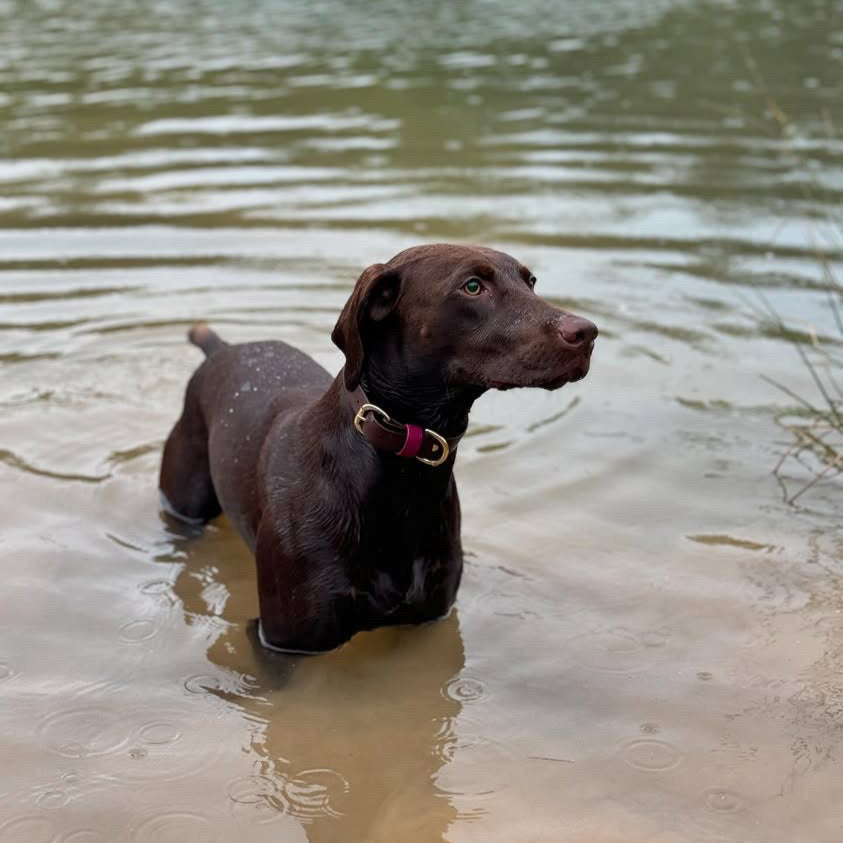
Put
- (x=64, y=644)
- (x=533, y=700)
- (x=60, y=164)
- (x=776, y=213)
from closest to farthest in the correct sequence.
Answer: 1. (x=533, y=700)
2. (x=64, y=644)
3. (x=776, y=213)
4. (x=60, y=164)

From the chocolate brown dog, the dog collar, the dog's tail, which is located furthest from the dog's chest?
the dog's tail

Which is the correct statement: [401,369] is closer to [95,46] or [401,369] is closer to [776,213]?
[776,213]

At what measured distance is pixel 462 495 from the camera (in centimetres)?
661

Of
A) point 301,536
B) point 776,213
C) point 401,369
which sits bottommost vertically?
point 776,213

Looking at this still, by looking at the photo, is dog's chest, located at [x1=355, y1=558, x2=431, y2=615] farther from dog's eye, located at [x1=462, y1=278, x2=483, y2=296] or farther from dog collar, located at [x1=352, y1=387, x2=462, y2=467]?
dog's eye, located at [x1=462, y1=278, x2=483, y2=296]

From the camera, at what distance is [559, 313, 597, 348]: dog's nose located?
4012mm

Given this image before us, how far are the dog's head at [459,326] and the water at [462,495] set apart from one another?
A: 4.33 feet

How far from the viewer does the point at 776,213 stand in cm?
1114

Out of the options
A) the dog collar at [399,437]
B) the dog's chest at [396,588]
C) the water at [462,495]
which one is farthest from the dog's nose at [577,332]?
the water at [462,495]

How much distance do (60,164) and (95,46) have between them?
7117 millimetres

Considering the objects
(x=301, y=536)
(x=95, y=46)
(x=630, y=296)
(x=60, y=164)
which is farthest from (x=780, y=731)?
(x=95, y=46)

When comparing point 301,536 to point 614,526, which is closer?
point 301,536

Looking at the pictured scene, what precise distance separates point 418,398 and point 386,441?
18 cm

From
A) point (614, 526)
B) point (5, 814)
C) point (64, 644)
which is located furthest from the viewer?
point (614, 526)
